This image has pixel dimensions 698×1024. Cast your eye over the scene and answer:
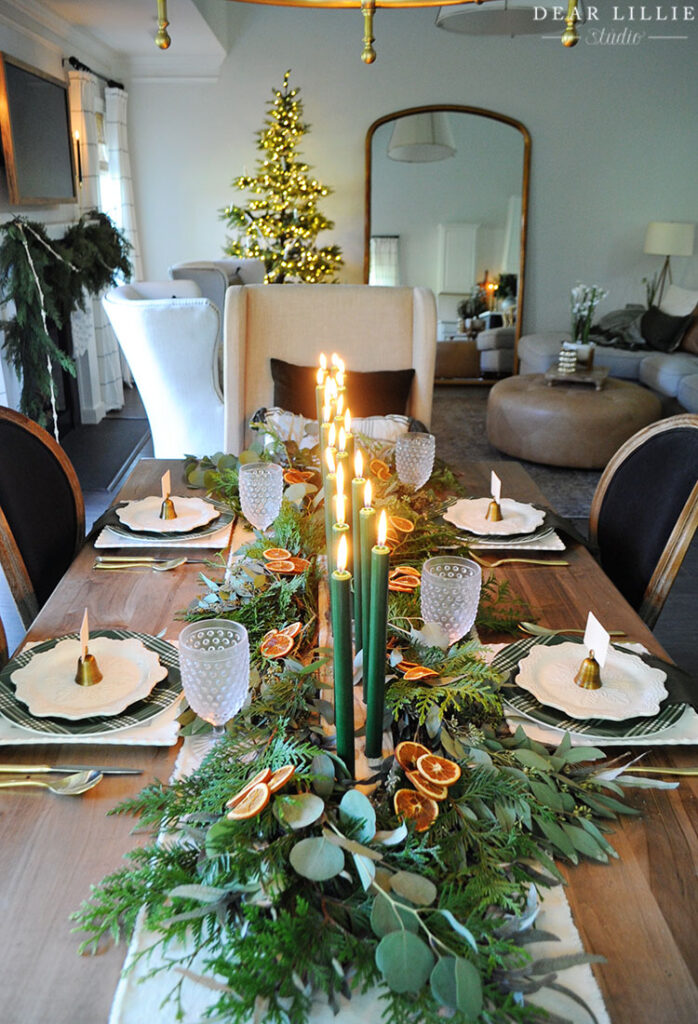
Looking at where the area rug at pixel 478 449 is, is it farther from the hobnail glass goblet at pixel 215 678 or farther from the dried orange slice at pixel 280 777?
the dried orange slice at pixel 280 777

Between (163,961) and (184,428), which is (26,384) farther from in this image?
(163,961)

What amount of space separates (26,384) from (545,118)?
4500 mm

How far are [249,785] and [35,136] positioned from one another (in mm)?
4373

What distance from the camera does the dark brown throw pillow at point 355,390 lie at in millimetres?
2770

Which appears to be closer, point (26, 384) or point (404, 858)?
point (404, 858)

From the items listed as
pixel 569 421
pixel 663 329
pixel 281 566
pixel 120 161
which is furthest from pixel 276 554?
pixel 120 161

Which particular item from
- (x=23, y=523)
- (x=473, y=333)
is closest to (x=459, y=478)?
(x=23, y=523)

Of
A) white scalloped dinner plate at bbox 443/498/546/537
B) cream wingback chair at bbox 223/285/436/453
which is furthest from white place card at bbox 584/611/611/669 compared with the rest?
cream wingback chair at bbox 223/285/436/453

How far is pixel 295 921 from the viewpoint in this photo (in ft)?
2.19

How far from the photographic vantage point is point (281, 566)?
1321 mm

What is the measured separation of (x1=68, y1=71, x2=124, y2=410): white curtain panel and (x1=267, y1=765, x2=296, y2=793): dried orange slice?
463 centimetres

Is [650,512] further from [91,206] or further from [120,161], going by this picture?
[120,161]
